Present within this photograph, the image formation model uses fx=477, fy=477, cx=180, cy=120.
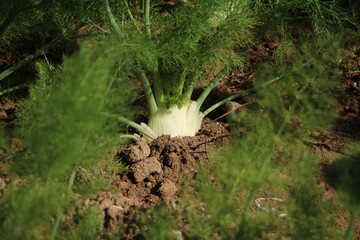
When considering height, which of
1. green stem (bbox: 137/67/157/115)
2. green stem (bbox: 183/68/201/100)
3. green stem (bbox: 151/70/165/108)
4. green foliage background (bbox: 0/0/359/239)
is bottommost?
green foliage background (bbox: 0/0/359/239)

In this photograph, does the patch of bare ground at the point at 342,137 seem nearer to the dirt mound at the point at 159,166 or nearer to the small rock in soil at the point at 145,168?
the dirt mound at the point at 159,166

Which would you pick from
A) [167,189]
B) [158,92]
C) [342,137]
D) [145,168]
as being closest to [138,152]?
[145,168]

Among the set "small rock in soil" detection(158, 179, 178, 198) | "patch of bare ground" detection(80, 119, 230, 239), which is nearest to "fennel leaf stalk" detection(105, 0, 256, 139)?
"patch of bare ground" detection(80, 119, 230, 239)

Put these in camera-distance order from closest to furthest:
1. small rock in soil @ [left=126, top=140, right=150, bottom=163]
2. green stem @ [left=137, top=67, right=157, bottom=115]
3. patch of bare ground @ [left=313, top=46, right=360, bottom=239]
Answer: patch of bare ground @ [left=313, top=46, right=360, bottom=239] < small rock in soil @ [left=126, top=140, right=150, bottom=163] < green stem @ [left=137, top=67, right=157, bottom=115]

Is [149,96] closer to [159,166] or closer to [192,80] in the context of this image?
[192,80]

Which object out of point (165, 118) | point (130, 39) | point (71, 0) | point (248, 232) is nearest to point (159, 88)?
point (165, 118)

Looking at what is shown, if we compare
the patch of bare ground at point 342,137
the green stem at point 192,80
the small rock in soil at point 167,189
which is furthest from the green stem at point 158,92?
the patch of bare ground at point 342,137

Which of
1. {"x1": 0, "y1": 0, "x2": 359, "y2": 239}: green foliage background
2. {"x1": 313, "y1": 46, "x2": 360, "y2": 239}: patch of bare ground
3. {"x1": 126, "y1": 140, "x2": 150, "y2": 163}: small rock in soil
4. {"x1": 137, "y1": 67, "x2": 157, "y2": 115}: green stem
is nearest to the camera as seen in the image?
{"x1": 0, "y1": 0, "x2": 359, "y2": 239}: green foliage background

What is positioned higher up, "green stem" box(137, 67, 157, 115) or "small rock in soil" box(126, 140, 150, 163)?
"green stem" box(137, 67, 157, 115)

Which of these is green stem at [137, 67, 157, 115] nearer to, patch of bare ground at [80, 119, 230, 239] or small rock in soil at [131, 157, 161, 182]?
patch of bare ground at [80, 119, 230, 239]
